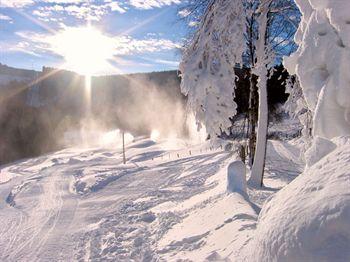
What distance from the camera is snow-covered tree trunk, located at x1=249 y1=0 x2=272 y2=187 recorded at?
11.6 meters

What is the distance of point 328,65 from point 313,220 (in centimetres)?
260

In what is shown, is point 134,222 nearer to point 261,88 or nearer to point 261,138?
point 261,138

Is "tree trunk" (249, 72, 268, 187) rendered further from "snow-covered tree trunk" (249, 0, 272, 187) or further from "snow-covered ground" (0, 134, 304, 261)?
"snow-covered ground" (0, 134, 304, 261)

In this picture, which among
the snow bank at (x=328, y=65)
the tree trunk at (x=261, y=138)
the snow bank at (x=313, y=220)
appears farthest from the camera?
the tree trunk at (x=261, y=138)

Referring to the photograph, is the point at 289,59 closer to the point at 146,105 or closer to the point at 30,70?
the point at 146,105

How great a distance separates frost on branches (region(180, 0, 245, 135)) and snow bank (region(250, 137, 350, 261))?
4.79 m

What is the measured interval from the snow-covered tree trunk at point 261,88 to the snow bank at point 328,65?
6122mm

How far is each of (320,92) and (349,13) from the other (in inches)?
39.8

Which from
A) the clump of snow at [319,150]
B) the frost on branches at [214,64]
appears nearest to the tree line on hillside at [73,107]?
the frost on branches at [214,64]

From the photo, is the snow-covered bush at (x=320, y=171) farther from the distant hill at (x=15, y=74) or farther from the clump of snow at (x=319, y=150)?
the distant hill at (x=15, y=74)

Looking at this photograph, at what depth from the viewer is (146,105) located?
10081cm

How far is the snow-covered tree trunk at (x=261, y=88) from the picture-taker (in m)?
11.6

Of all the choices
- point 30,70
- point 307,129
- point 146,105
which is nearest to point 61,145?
point 146,105

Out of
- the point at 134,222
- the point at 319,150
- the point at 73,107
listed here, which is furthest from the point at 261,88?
the point at 73,107
